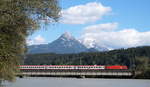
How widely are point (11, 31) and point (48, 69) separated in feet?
443

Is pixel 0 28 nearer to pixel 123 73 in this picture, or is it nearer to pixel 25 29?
pixel 25 29

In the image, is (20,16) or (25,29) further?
(25,29)

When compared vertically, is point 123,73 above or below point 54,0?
below

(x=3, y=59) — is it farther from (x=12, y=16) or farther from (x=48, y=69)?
(x=48, y=69)

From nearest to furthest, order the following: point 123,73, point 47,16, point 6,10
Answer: point 6,10 → point 47,16 → point 123,73

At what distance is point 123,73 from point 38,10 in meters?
130

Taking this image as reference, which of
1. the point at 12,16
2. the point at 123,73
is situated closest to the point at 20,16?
the point at 12,16

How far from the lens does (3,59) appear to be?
12953 mm

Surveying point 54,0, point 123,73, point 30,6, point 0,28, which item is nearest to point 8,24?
point 0,28

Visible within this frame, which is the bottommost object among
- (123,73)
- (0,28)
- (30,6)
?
(123,73)

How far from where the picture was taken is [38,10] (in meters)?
13.0

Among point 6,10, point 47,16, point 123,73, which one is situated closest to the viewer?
point 6,10

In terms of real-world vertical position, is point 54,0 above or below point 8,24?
above

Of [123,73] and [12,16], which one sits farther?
[123,73]
